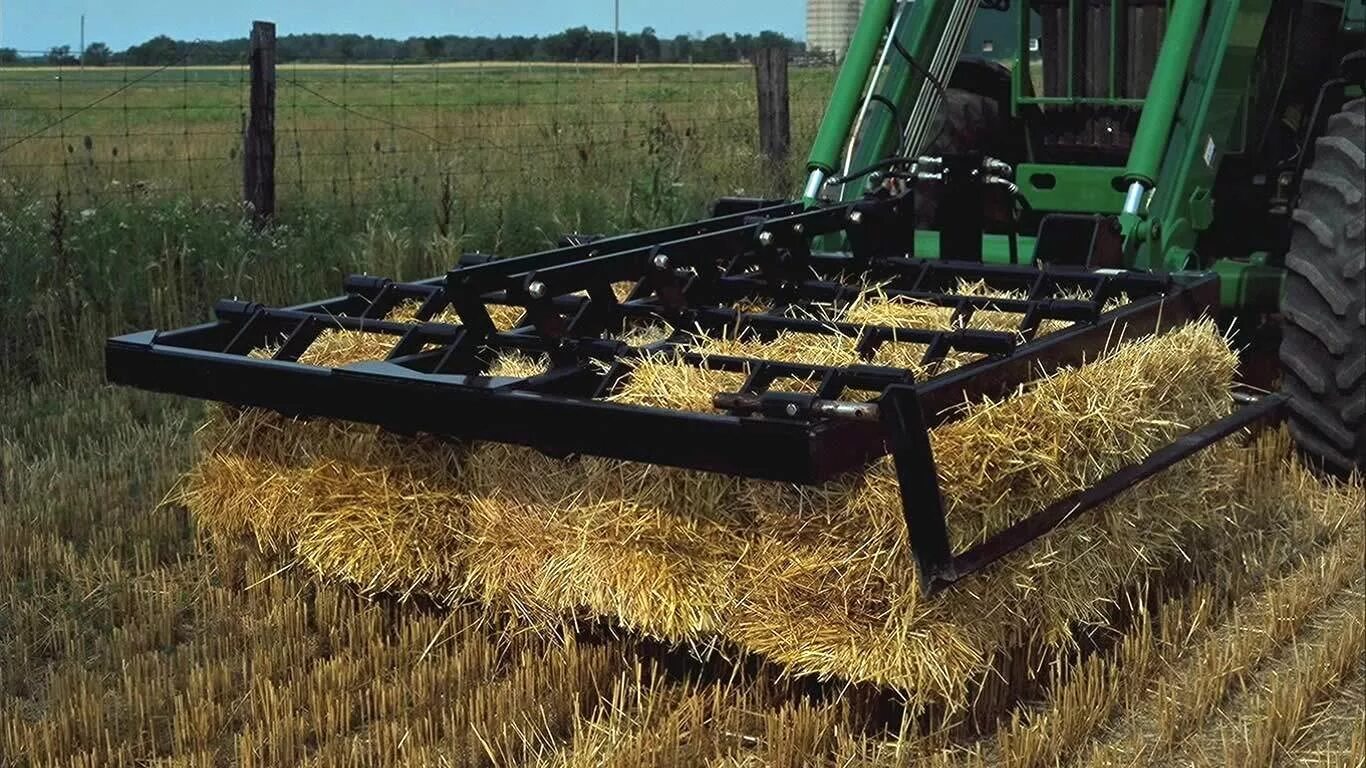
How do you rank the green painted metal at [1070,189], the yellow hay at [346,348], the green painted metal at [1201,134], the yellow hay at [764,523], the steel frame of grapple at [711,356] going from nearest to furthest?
the steel frame of grapple at [711,356] → the yellow hay at [764,523] → the yellow hay at [346,348] → the green painted metal at [1201,134] → the green painted metal at [1070,189]

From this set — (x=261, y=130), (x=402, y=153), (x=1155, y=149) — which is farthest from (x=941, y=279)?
(x=402, y=153)

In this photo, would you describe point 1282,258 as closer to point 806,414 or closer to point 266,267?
point 806,414

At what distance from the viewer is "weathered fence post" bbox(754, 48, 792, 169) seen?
11867 millimetres

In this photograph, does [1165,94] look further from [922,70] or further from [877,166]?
[922,70]

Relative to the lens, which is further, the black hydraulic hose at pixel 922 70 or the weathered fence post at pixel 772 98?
the weathered fence post at pixel 772 98

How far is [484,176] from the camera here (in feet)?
36.4

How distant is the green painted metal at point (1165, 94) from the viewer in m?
5.09

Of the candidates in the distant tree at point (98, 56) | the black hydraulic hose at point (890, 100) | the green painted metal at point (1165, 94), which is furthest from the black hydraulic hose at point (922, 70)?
the distant tree at point (98, 56)

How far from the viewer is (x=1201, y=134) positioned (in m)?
5.30

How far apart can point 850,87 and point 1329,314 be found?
1720mm

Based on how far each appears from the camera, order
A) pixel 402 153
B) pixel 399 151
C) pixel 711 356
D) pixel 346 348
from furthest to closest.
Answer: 1. pixel 399 151
2. pixel 402 153
3. pixel 346 348
4. pixel 711 356

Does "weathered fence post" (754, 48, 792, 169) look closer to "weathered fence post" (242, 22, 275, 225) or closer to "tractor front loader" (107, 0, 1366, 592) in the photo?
"weathered fence post" (242, 22, 275, 225)

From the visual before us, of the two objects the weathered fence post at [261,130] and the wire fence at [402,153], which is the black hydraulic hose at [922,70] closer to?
the wire fence at [402,153]

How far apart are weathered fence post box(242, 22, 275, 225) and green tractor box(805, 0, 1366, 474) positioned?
3.72 metres
